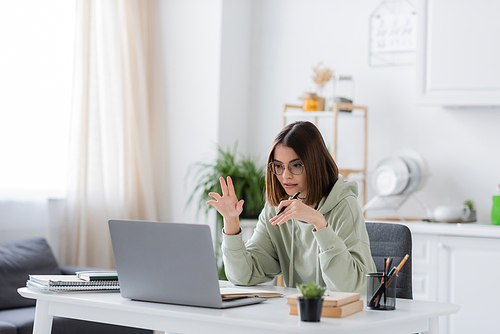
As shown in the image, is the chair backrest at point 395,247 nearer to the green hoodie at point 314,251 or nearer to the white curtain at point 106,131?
the green hoodie at point 314,251

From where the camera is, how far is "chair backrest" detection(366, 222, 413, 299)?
1.78 metres

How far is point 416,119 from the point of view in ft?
11.4

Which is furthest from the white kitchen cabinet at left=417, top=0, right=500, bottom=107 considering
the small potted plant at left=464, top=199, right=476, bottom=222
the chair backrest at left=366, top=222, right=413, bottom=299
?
the chair backrest at left=366, top=222, right=413, bottom=299

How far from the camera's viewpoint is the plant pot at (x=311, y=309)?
1.14 meters

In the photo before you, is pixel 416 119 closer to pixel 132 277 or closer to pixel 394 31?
pixel 394 31

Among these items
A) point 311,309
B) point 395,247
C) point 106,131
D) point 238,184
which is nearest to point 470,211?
point 238,184

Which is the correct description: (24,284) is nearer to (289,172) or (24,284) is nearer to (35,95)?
(35,95)

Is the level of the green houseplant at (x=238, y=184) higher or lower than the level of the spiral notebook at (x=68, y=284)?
higher

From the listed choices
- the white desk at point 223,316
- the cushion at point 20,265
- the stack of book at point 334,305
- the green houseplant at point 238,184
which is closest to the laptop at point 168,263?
the white desk at point 223,316

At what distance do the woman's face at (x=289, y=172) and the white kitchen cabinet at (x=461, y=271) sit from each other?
1359 mm

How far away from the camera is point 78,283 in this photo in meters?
1.53

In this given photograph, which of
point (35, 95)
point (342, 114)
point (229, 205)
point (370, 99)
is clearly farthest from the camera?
point (370, 99)

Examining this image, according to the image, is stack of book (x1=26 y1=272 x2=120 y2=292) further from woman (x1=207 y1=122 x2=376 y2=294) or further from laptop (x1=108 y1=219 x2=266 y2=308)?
woman (x1=207 y1=122 x2=376 y2=294)

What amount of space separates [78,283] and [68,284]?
25 millimetres
